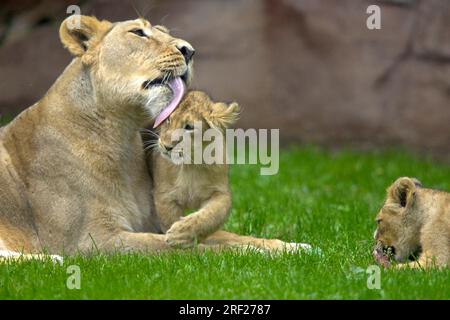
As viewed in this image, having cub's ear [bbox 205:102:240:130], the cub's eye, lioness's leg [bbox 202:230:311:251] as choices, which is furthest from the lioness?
lioness's leg [bbox 202:230:311:251]

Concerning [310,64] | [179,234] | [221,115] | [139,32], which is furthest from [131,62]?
[310,64]

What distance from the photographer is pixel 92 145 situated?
6469 mm

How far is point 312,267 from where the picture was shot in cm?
598

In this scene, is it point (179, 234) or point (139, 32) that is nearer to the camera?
point (179, 234)

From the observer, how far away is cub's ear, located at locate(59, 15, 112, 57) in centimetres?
649

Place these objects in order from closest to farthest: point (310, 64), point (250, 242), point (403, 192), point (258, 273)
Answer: point (258, 273) < point (403, 192) < point (250, 242) < point (310, 64)

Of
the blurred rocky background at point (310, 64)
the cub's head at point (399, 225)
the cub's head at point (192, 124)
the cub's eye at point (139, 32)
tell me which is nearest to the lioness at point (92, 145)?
the cub's eye at point (139, 32)

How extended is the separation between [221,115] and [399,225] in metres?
1.29

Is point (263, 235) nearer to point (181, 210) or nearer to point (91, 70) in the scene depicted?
point (181, 210)

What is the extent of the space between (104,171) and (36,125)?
0.55 m

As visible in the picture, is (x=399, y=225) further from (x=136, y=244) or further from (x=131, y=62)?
(x=131, y=62)

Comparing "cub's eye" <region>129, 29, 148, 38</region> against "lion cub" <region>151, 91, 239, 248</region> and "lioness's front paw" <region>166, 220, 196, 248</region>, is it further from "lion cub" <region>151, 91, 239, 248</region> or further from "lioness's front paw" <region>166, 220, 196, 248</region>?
"lioness's front paw" <region>166, 220, 196, 248</region>

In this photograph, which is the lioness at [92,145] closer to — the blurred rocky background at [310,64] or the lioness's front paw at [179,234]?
the lioness's front paw at [179,234]
